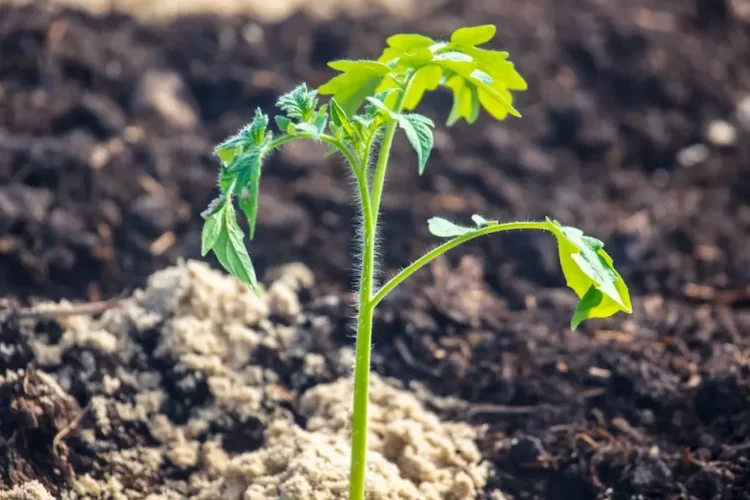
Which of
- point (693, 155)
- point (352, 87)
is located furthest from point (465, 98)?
point (693, 155)

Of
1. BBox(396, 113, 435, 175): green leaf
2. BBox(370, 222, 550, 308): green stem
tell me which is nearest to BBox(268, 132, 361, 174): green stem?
BBox(396, 113, 435, 175): green leaf

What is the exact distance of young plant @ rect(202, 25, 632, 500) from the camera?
75.1 inches

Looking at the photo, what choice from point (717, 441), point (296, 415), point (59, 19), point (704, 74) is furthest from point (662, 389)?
point (59, 19)

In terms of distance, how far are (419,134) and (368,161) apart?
7.4 inches

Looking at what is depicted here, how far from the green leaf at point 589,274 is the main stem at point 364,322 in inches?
16.3

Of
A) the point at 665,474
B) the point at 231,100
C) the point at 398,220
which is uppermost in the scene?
the point at 231,100

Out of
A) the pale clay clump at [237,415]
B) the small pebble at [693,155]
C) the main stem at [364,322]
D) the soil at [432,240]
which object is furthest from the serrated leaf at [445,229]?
the small pebble at [693,155]

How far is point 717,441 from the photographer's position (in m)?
2.64

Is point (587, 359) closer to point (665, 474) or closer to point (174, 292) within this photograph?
point (665, 474)

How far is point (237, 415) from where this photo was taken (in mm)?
2734

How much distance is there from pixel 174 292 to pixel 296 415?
60cm

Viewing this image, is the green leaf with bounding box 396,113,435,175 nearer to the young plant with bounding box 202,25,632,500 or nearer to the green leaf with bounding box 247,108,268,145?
the young plant with bounding box 202,25,632,500

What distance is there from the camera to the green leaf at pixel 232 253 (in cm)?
189

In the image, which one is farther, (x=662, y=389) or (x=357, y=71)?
(x=662, y=389)
